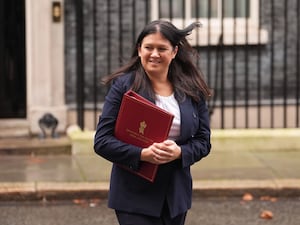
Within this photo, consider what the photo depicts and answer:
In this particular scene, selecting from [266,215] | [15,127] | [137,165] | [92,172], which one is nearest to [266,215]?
[266,215]

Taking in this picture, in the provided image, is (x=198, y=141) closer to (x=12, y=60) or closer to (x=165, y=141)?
(x=165, y=141)

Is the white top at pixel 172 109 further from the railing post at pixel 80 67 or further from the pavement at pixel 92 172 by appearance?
the railing post at pixel 80 67

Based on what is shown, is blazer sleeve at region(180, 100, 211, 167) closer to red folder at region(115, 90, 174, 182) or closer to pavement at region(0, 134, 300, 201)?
red folder at region(115, 90, 174, 182)

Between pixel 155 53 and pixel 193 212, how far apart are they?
328 cm

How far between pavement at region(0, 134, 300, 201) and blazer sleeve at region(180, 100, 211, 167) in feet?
10.8

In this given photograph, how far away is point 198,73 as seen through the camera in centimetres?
388

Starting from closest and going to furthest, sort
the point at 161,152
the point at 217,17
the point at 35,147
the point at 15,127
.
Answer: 1. the point at 161,152
2. the point at 35,147
3. the point at 15,127
4. the point at 217,17

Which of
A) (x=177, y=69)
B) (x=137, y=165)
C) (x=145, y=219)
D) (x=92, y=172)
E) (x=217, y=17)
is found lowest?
(x=92, y=172)

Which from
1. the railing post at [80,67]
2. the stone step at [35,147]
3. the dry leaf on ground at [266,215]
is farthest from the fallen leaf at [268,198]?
the railing post at [80,67]

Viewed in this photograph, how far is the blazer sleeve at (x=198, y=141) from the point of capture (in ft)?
12.0

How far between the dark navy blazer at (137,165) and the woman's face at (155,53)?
0.13 meters

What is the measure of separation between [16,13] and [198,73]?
229 inches

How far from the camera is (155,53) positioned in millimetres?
3621

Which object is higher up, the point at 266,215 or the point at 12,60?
the point at 12,60
